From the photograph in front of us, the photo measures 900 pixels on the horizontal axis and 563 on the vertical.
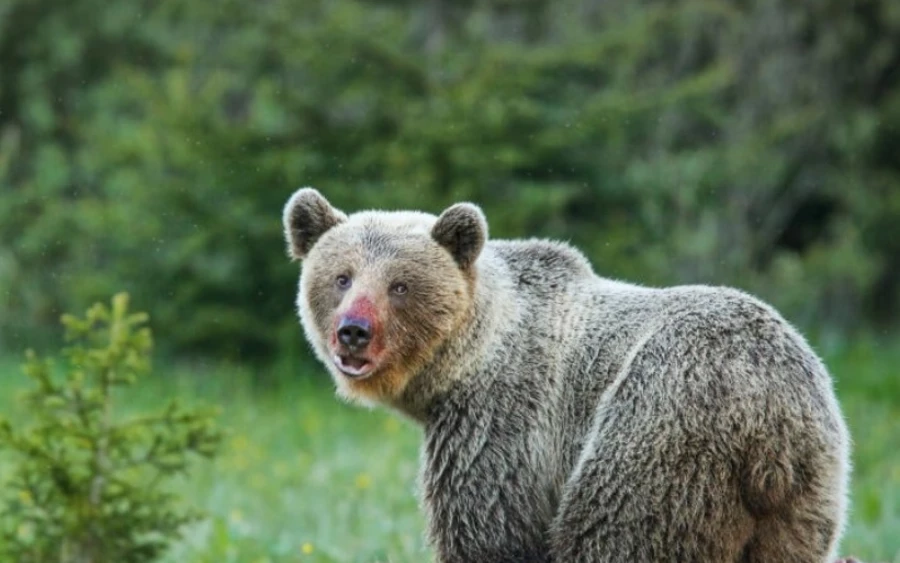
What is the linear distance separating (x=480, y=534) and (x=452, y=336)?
0.77 meters

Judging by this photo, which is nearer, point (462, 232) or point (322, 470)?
point (462, 232)

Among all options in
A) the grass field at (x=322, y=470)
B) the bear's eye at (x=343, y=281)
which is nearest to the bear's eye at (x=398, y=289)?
the bear's eye at (x=343, y=281)

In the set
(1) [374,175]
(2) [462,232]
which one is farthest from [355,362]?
A: (1) [374,175]

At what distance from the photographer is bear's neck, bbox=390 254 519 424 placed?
5.49 metres

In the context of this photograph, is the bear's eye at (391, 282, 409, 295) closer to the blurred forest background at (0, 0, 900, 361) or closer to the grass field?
the grass field

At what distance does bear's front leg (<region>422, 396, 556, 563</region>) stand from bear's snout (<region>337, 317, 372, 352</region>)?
18.6 inches

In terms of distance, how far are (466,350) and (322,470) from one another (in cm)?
530

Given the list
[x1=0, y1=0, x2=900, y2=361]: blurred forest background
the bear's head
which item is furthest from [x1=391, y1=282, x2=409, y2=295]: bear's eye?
[x1=0, y1=0, x2=900, y2=361]: blurred forest background

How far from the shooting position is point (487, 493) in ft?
17.2

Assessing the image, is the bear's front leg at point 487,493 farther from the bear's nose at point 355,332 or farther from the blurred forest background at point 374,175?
the blurred forest background at point 374,175

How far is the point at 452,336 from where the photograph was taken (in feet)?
18.1

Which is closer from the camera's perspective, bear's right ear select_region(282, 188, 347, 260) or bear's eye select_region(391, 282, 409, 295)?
bear's eye select_region(391, 282, 409, 295)

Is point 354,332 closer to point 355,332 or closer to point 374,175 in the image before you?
point 355,332

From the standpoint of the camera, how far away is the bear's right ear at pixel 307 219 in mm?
5699
